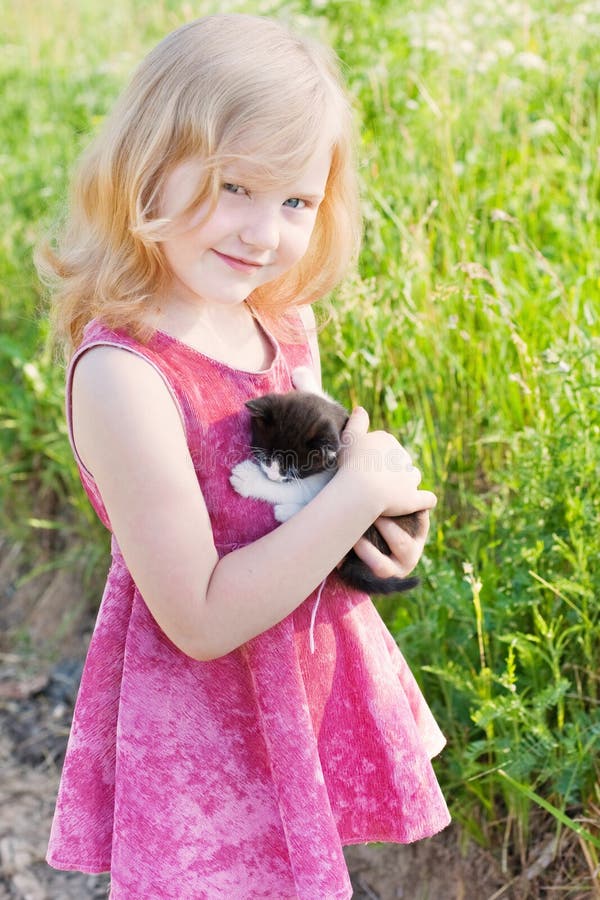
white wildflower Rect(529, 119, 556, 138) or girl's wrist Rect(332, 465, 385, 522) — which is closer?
girl's wrist Rect(332, 465, 385, 522)

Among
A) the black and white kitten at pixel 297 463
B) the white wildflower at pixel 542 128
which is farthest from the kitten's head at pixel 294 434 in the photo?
the white wildflower at pixel 542 128

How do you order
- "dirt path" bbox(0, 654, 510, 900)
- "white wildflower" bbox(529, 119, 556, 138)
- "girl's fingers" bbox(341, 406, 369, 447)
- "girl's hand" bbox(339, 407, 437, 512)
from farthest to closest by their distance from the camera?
"white wildflower" bbox(529, 119, 556, 138) < "dirt path" bbox(0, 654, 510, 900) < "girl's fingers" bbox(341, 406, 369, 447) < "girl's hand" bbox(339, 407, 437, 512)

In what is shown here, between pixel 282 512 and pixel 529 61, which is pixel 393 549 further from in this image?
pixel 529 61

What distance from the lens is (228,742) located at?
1479mm

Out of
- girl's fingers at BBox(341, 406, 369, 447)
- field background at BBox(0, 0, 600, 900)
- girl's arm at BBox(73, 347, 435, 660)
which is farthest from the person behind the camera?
field background at BBox(0, 0, 600, 900)

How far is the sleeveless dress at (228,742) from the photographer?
1.44 m

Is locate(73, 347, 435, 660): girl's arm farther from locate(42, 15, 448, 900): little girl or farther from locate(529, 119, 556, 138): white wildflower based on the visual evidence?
locate(529, 119, 556, 138): white wildflower

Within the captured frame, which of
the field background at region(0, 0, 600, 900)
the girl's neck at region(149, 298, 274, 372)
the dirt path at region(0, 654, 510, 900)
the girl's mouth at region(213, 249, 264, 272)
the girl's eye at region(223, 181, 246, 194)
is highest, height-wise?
the girl's eye at region(223, 181, 246, 194)

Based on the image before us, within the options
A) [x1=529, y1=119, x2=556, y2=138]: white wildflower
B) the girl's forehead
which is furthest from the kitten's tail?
[x1=529, y1=119, x2=556, y2=138]: white wildflower

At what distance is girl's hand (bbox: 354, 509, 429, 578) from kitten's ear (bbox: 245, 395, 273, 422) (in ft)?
0.79

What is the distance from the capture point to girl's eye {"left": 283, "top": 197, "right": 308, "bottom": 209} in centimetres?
146

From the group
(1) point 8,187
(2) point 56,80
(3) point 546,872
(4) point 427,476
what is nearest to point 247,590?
(4) point 427,476

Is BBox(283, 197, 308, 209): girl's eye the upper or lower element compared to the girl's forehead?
lower

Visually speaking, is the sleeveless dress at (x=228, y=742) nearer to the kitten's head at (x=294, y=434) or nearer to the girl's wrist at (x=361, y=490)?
the kitten's head at (x=294, y=434)
